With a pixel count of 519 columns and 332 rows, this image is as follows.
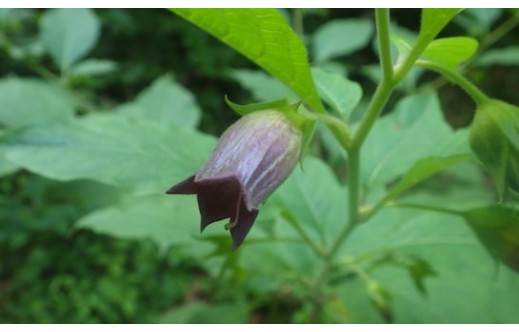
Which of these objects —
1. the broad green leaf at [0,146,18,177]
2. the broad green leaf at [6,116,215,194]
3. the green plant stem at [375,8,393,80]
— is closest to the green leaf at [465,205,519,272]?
the green plant stem at [375,8,393,80]

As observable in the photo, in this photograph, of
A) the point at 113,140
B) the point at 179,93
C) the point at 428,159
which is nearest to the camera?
the point at 428,159

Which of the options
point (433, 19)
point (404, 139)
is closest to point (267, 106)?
point (433, 19)

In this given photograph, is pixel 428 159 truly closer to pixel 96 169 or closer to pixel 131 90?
pixel 96 169

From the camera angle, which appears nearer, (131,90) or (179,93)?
(179,93)

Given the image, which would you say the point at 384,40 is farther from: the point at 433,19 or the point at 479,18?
the point at 479,18

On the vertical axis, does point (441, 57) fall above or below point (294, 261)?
above

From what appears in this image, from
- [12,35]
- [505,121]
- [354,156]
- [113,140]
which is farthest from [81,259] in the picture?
[505,121]
